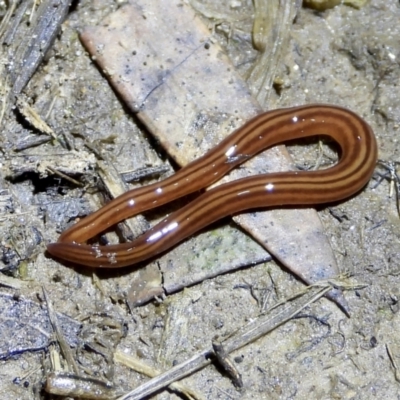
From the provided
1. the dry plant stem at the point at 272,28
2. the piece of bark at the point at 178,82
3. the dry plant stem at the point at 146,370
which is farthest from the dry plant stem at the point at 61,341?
the dry plant stem at the point at 272,28

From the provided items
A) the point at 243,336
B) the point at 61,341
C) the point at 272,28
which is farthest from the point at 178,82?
the point at 61,341

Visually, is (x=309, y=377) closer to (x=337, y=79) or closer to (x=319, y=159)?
(x=319, y=159)

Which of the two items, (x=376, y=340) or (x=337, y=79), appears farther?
(x=337, y=79)

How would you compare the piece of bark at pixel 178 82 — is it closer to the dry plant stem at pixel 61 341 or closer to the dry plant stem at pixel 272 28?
the dry plant stem at pixel 272 28

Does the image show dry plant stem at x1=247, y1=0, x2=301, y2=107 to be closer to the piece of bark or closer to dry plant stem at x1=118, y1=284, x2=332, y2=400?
the piece of bark

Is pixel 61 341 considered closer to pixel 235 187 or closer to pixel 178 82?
pixel 235 187

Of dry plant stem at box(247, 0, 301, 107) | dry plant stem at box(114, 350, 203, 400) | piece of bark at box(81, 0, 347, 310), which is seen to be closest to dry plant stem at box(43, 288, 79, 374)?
dry plant stem at box(114, 350, 203, 400)

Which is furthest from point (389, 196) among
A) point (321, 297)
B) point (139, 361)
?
point (139, 361)
